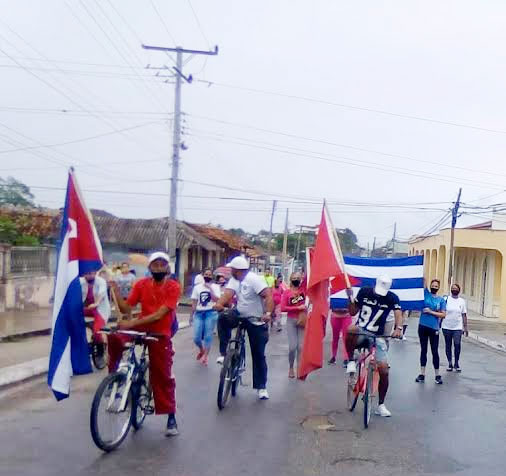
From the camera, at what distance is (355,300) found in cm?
950

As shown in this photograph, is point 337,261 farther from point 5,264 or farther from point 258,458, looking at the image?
point 5,264

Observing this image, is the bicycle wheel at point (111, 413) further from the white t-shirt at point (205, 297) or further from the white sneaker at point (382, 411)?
the white t-shirt at point (205, 297)

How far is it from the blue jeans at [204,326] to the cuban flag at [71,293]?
19.5ft

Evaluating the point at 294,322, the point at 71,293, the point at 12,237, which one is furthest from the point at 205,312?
the point at 12,237

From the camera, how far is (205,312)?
13.2m

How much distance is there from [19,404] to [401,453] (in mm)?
4553

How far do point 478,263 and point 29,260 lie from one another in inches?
1068

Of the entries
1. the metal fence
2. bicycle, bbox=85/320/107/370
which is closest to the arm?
bicycle, bbox=85/320/107/370

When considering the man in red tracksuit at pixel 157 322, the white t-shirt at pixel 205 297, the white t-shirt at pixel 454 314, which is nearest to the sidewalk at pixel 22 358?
the white t-shirt at pixel 205 297

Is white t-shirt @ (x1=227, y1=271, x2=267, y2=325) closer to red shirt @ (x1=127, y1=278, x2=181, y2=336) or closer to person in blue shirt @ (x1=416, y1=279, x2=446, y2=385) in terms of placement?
red shirt @ (x1=127, y1=278, x2=181, y2=336)

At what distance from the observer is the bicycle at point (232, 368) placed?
9.07 meters

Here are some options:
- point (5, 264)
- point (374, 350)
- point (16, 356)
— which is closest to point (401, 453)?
→ point (374, 350)

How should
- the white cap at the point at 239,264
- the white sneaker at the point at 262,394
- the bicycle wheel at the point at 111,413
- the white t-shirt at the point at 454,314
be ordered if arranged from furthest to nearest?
1. the white t-shirt at the point at 454,314
2. the white sneaker at the point at 262,394
3. the white cap at the point at 239,264
4. the bicycle wheel at the point at 111,413

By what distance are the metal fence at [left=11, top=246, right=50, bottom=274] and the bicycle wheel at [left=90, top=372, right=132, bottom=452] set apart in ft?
49.9
